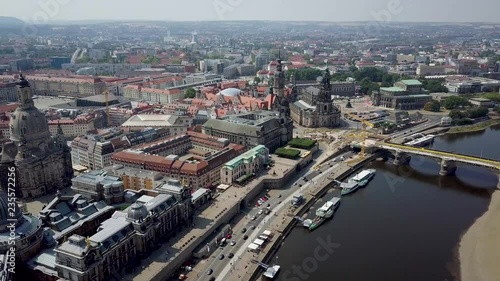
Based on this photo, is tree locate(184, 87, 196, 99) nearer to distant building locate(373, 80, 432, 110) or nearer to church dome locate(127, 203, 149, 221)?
distant building locate(373, 80, 432, 110)

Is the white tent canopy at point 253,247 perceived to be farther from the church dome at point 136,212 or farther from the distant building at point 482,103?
the distant building at point 482,103

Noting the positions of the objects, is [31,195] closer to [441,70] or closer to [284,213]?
[284,213]

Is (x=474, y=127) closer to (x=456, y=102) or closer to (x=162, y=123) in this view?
(x=456, y=102)

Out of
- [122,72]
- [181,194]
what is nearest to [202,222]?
Result: [181,194]

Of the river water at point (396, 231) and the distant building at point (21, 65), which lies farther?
the distant building at point (21, 65)

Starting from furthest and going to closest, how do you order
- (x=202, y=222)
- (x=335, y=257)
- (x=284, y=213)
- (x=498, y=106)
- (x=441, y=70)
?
(x=441, y=70), (x=498, y=106), (x=284, y=213), (x=202, y=222), (x=335, y=257)

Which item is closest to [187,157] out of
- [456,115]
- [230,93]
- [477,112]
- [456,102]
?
[230,93]

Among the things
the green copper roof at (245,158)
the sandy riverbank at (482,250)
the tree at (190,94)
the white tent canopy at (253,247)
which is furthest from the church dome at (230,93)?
the sandy riverbank at (482,250)
